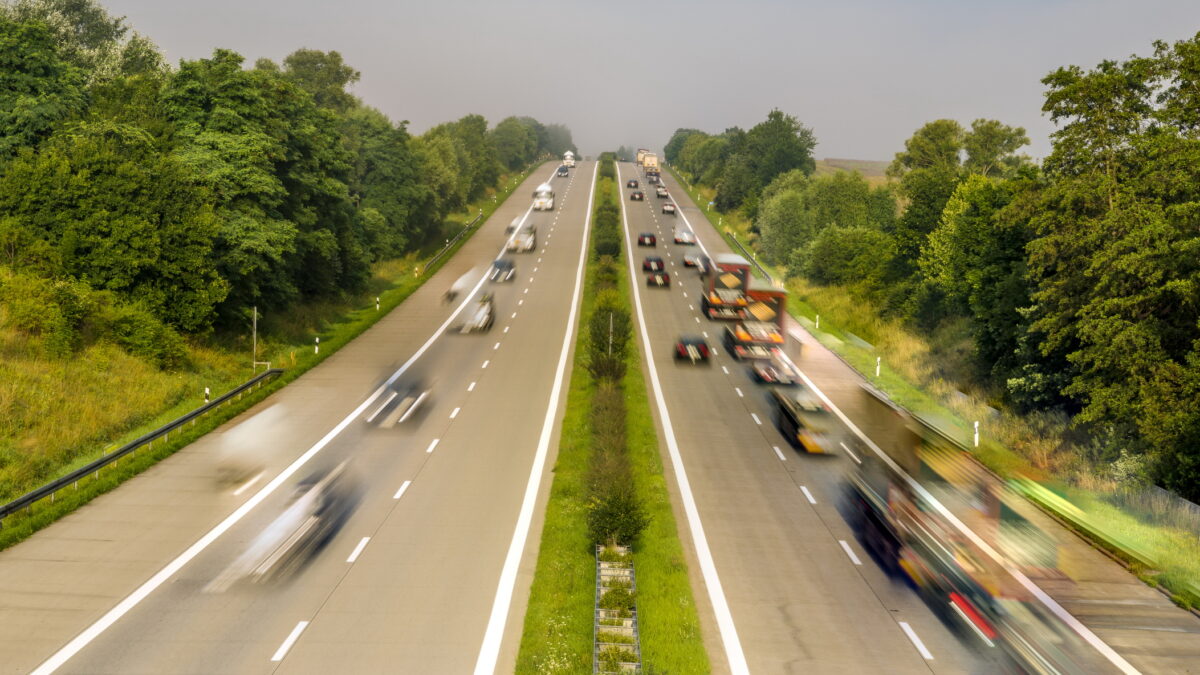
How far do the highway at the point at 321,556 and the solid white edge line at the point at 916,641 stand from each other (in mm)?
7559

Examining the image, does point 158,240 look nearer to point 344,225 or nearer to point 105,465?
point 105,465

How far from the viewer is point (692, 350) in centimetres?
4331

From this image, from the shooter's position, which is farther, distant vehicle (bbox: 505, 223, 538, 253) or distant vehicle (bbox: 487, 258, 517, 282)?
distant vehicle (bbox: 505, 223, 538, 253)

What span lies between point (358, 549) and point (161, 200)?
69.2 feet

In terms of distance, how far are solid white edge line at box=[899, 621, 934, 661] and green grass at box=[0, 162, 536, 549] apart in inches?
764

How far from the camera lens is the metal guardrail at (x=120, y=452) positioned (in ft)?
66.4

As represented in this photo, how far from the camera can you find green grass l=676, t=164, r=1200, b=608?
67.2ft

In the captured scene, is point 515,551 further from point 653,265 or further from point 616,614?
point 653,265

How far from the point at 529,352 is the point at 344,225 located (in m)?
16.9

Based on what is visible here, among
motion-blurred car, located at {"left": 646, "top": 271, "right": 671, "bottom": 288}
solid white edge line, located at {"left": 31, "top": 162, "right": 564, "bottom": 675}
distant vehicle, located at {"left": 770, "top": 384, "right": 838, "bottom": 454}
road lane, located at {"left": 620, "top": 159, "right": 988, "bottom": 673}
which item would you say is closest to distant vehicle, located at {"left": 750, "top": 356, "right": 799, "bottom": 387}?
road lane, located at {"left": 620, "top": 159, "right": 988, "bottom": 673}

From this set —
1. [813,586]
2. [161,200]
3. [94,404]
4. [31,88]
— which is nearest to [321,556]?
[813,586]

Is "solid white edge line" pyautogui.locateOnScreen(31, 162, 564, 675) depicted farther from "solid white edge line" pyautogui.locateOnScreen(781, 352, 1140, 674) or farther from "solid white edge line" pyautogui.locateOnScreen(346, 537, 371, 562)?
"solid white edge line" pyautogui.locateOnScreen(781, 352, 1140, 674)

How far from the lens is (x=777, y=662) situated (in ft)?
50.5

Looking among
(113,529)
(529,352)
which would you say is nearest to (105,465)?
(113,529)
